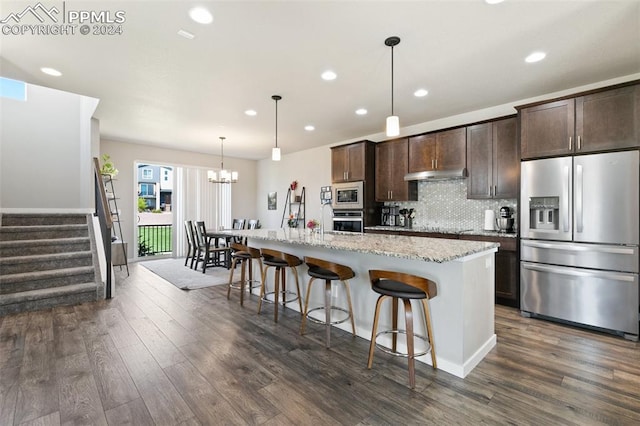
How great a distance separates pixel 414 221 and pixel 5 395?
17.0 feet

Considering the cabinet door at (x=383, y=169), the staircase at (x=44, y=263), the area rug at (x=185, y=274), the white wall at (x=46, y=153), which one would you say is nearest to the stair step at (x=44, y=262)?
the staircase at (x=44, y=263)

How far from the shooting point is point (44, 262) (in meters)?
3.97

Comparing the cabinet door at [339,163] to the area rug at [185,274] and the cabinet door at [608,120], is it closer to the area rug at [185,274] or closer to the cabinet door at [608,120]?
the area rug at [185,274]

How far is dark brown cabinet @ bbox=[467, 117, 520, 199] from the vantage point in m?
3.90

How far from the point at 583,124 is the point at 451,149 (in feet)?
5.22

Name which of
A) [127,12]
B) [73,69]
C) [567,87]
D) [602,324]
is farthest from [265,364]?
[567,87]

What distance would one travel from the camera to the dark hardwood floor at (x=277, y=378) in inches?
69.0

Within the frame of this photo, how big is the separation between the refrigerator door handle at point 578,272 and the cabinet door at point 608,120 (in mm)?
1271

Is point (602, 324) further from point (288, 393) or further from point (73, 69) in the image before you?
point (73, 69)

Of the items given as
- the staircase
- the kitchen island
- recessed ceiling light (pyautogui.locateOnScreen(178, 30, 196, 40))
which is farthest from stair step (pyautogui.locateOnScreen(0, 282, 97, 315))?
recessed ceiling light (pyautogui.locateOnScreen(178, 30, 196, 40))

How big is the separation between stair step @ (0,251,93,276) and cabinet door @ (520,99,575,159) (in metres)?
6.08

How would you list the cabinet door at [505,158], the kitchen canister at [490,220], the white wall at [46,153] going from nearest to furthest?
1. the cabinet door at [505,158]
2. the kitchen canister at [490,220]
3. the white wall at [46,153]

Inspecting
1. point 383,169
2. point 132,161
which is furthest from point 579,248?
point 132,161

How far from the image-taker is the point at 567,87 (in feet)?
12.0
